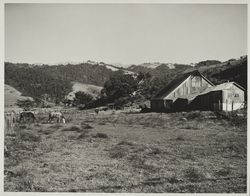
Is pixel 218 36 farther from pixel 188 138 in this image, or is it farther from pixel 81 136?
pixel 81 136

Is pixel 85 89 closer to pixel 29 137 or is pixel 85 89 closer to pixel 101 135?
pixel 101 135

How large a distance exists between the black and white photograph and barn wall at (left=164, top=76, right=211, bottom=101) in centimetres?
4

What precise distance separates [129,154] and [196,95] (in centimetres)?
226

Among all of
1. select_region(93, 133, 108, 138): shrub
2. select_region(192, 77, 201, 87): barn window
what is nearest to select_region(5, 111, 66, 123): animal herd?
select_region(93, 133, 108, 138): shrub

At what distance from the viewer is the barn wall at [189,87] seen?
768cm

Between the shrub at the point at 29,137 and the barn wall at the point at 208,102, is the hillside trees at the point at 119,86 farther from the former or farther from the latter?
the shrub at the point at 29,137

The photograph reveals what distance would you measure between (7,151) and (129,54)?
3.33 metres

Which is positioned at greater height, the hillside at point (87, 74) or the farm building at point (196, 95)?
the hillside at point (87, 74)

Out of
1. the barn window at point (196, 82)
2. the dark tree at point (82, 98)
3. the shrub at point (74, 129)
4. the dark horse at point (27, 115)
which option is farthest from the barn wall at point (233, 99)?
the dark horse at point (27, 115)

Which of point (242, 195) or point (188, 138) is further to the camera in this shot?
point (188, 138)

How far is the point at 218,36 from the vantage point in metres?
6.79

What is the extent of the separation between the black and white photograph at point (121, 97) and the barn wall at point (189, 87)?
0.13 feet

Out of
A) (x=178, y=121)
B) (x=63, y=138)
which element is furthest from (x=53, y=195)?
(x=178, y=121)

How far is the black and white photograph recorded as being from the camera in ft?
19.8
